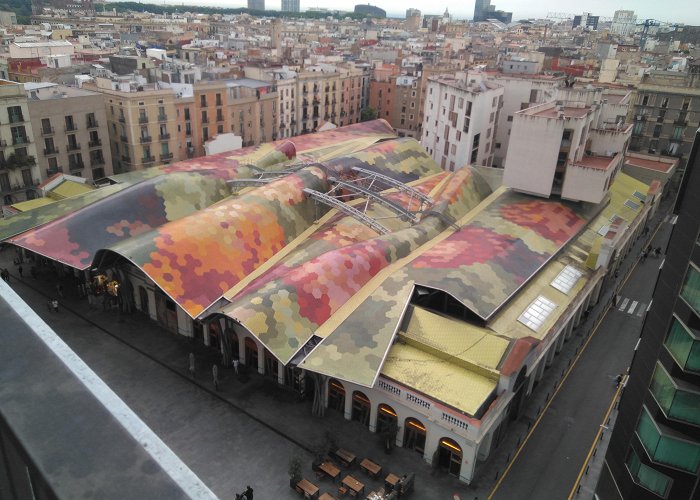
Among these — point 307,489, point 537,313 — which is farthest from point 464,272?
point 307,489

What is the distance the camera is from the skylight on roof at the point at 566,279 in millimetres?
52219

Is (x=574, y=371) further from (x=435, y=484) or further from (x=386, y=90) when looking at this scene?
(x=386, y=90)

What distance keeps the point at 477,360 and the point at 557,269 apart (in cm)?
1911

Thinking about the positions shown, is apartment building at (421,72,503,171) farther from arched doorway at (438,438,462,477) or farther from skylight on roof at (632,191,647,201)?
arched doorway at (438,438,462,477)

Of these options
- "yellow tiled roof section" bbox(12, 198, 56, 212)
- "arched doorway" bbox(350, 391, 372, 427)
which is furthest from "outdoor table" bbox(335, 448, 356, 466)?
"yellow tiled roof section" bbox(12, 198, 56, 212)

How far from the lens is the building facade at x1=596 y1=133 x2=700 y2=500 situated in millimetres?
24109

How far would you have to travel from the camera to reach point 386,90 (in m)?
136

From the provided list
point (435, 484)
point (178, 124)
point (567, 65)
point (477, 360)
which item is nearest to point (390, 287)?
point (477, 360)

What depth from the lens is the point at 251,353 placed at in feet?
155

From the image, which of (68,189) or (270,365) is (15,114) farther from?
(270,365)

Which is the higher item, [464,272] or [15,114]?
[15,114]

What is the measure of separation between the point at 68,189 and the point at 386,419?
53555 millimetres

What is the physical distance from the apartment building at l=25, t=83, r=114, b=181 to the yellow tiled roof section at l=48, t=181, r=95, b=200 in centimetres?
514

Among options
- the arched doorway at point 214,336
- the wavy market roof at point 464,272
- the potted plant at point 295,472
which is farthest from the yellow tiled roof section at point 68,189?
the potted plant at point 295,472
